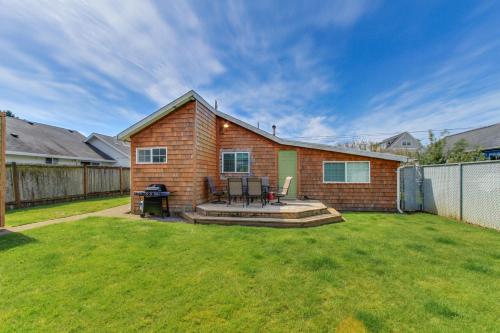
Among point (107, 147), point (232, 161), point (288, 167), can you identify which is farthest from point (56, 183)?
point (288, 167)

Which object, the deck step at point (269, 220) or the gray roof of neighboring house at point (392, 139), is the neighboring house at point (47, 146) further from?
the gray roof of neighboring house at point (392, 139)

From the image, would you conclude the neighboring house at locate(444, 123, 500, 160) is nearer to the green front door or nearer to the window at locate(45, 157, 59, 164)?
the green front door

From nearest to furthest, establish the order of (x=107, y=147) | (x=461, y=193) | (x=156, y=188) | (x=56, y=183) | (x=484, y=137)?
(x=461, y=193), (x=156, y=188), (x=56, y=183), (x=484, y=137), (x=107, y=147)

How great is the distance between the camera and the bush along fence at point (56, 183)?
915 cm

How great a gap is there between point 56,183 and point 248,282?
1273 centimetres

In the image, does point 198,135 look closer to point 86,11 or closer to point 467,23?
point 86,11

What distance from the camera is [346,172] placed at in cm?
919

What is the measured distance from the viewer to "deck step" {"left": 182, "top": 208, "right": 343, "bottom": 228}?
6121 millimetres

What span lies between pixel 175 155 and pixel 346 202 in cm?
739

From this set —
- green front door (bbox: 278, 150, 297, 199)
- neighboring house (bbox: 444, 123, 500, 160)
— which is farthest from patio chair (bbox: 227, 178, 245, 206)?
neighboring house (bbox: 444, 123, 500, 160)

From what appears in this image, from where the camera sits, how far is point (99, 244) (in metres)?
4.52

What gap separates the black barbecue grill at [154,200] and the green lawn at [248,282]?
2199 mm

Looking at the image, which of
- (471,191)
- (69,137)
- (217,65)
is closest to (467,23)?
(471,191)

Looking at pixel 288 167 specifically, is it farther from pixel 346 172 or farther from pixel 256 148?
pixel 346 172
